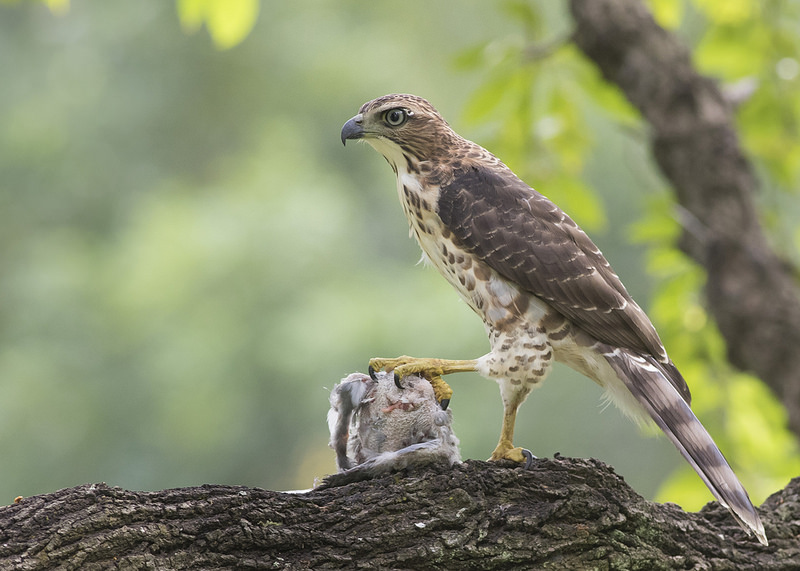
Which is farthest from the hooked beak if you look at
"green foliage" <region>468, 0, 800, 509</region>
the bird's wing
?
"green foliage" <region>468, 0, 800, 509</region>

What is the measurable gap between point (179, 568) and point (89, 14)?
1001 cm

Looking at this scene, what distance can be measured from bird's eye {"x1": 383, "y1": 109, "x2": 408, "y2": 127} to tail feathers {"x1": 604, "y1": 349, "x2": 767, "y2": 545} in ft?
3.24

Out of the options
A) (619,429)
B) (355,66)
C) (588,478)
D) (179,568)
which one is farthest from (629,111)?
(619,429)

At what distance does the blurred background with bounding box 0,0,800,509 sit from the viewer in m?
4.24

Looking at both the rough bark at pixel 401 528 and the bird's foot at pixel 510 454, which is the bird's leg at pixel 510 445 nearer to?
the bird's foot at pixel 510 454

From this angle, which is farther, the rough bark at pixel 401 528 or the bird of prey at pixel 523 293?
the bird of prey at pixel 523 293

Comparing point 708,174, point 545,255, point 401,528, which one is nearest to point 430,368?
point 545,255

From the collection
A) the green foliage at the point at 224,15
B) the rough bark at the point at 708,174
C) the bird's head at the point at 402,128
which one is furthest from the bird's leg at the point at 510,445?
the rough bark at the point at 708,174

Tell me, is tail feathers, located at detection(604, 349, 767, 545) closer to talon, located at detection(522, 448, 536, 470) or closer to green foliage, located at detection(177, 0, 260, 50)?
talon, located at detection(522, 448, 536, 470)

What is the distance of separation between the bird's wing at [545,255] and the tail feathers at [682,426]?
66mm

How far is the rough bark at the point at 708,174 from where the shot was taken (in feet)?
12.8

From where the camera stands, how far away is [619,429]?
32.6 feet

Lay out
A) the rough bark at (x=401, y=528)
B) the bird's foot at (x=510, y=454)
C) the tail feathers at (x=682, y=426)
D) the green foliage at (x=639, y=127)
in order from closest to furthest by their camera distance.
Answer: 1. the rough bark at (x=401, y=528)
2. the tail feathers at (x=682, y=426)
3. the bird's foot at (x=510, y=454)
4. the green foliage at (x=639, y=127)

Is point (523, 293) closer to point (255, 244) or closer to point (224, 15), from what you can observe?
point (224, 15)
